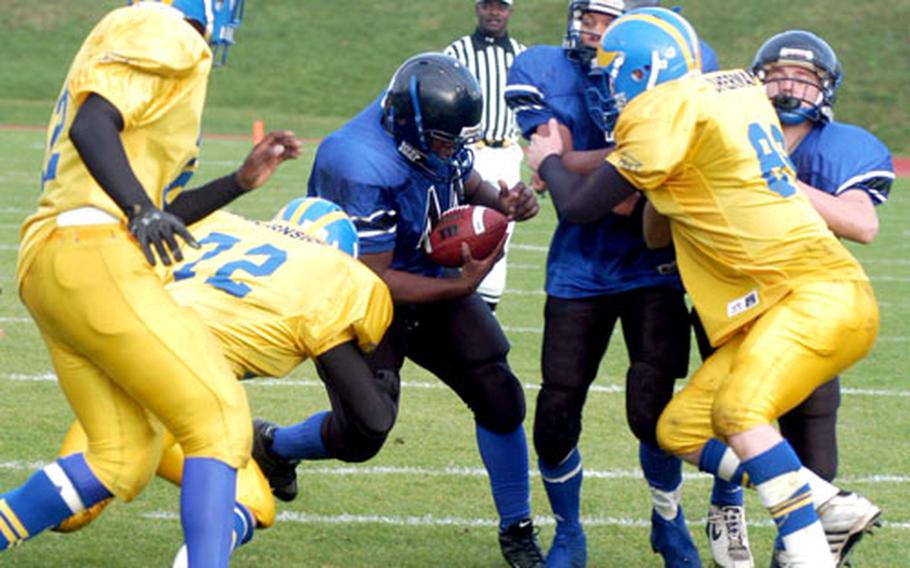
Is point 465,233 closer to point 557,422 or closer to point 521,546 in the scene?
point 557,422

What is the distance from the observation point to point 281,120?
2217 centimetres

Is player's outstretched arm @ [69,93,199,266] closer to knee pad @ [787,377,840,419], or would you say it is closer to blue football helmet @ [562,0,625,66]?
blue football helmet @ [562,0,625,66]

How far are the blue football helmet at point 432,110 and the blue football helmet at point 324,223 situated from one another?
12.9 inches

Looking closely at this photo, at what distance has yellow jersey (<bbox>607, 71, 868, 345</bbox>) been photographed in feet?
13.1

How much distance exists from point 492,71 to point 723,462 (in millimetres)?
5126

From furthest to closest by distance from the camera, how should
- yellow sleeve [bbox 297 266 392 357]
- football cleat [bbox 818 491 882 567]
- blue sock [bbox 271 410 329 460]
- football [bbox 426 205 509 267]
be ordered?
blue sock [bbox 271 410 329 460] < football [bbox 426 205 509 267] < football cleat [bbox 818 491 882 567] < yellow sleeve [bbox 297 266 392 357]

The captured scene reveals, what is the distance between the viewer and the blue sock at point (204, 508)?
3.47m

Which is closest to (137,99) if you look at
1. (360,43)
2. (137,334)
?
(137,334)

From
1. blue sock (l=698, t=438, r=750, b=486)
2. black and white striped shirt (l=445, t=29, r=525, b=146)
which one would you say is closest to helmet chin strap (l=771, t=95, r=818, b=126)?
blue sock (l=698, t=438, r=750, b=486)

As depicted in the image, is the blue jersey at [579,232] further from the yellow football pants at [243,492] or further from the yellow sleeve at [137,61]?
the yellow sleeve at [137,61]

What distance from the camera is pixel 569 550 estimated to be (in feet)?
15.0

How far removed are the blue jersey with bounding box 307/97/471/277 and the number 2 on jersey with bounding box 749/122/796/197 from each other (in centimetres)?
110

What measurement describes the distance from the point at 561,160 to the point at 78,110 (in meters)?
1.59

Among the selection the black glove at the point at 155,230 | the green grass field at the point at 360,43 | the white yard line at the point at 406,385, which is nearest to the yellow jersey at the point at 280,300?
the black glove at the point at 155,230
